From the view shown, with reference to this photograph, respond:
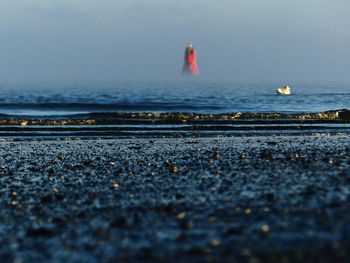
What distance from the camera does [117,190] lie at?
47.7 ft

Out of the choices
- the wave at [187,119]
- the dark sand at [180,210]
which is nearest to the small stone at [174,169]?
the dark sand at [180,210]

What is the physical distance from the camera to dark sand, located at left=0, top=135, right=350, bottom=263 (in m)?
8.73

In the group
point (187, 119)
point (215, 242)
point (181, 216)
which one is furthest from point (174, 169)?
point (187, 119)

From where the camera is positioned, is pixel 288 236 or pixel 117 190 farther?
pixel 117 190

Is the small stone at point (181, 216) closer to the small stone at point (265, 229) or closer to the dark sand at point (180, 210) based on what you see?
the dark sand at point (180, 210)

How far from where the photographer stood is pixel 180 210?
38.1 feet

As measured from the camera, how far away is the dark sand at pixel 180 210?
28.7 feet

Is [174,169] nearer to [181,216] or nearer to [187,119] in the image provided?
[181,216]

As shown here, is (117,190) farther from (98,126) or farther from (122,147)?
(98,126)

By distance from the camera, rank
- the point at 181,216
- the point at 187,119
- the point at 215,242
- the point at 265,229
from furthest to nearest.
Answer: the point at 187,119 < the point at 181,216 < the point at 265,229 < the point at 215,242

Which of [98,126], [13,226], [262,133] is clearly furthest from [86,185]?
[98,126]

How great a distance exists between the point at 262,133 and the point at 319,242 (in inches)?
1071

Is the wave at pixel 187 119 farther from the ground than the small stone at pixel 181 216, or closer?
farther from the ground

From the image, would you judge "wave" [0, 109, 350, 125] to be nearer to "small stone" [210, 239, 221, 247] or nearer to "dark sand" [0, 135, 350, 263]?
"dark sand" [0, 135, 350, 263]
